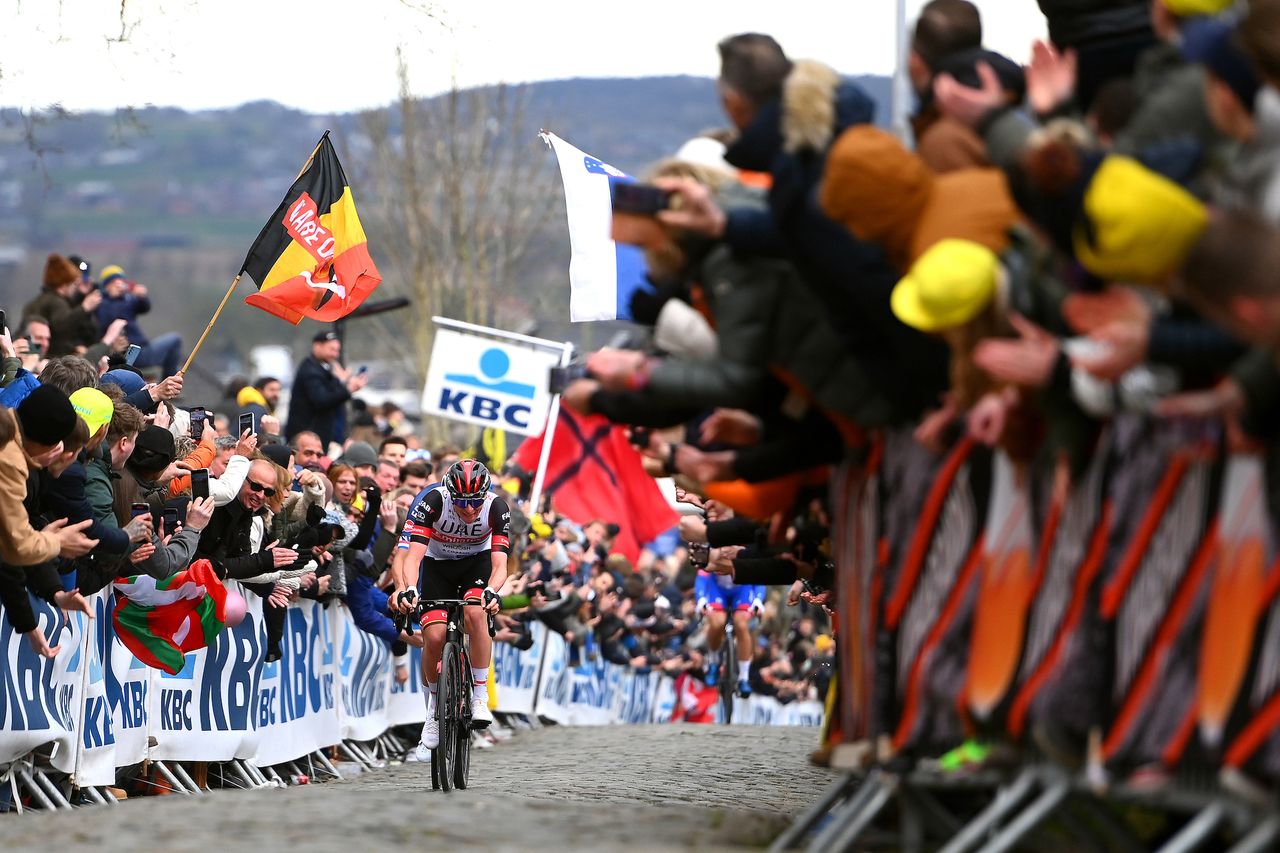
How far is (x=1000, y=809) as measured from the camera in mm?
7652

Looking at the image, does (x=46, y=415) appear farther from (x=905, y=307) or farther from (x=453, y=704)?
(x=905, y=307)

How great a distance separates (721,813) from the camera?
10.9m

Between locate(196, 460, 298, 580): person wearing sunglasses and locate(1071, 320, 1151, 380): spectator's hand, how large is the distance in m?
8.10

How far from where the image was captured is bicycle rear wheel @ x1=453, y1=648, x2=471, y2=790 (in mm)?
13922

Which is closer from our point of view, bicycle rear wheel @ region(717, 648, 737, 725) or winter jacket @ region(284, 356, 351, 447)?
winter jacket @ region(284, 356, 351, 447)

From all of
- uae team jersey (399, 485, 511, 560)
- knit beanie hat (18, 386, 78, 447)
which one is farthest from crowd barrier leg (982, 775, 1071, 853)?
uae team jersey (399, 485, 511, 560)

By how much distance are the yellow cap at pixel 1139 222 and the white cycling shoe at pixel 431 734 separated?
25.2 feet

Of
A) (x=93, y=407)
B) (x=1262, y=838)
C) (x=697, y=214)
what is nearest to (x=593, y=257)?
(x=93, y=407)

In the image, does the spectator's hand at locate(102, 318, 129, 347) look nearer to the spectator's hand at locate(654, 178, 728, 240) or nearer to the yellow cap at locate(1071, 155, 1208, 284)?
the spectator's hand at locate(654, 178, 728, 240)

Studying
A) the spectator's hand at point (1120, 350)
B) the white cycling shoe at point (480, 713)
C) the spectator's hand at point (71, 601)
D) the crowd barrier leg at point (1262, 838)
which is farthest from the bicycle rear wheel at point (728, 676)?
the crowd barrier leg at point (1262, 838)

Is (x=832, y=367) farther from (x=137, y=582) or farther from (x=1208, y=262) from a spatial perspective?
(x=137, y=582)

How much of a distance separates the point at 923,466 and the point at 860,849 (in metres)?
1.44

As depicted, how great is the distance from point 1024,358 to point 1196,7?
4.02ft

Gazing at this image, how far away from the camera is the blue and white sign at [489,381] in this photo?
23.4 metres
